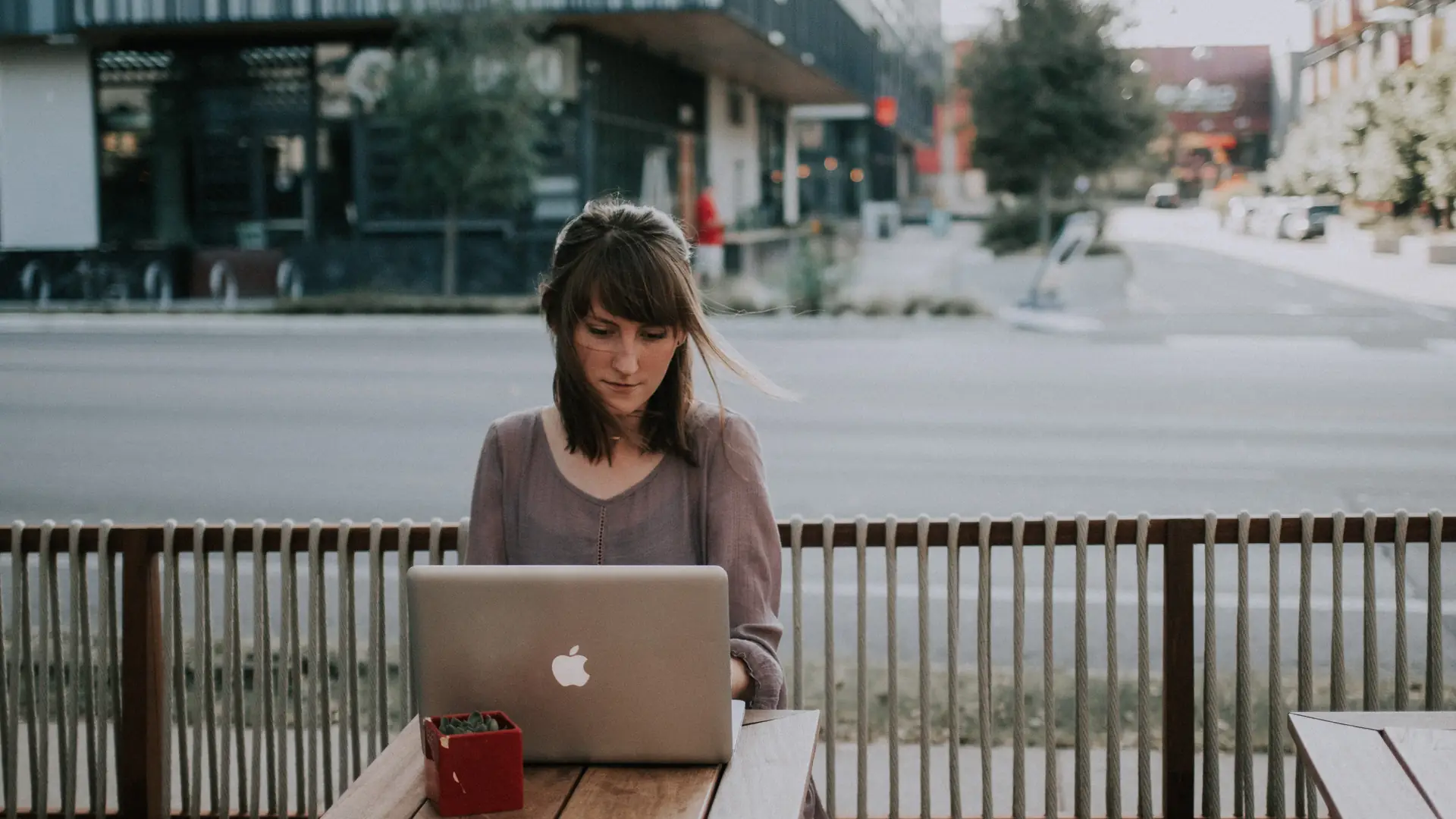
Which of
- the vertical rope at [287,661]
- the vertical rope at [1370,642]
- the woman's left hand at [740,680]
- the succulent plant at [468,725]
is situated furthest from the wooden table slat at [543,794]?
the vertical rope at [1370,642]

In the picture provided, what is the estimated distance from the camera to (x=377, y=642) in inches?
134

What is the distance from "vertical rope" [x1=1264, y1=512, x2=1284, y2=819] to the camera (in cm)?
328

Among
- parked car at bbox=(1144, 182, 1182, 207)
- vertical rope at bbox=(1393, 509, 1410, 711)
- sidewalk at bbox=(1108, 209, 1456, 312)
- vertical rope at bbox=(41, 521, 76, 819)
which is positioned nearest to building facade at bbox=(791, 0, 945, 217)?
parked car at bbox=(1144, 182, 1182, 207)

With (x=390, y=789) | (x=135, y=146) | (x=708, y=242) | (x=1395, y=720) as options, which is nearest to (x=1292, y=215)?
(x=1395, y=720)

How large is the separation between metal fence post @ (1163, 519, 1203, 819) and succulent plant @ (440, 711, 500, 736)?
6.15 ft

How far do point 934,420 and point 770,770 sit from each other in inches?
343

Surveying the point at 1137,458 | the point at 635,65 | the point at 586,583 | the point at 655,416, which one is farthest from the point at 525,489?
the point at 635,65

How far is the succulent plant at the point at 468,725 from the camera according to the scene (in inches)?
74.8

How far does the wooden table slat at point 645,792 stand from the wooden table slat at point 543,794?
0.01 meters

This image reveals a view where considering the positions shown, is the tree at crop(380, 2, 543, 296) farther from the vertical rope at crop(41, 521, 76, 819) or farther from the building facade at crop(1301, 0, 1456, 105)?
the vertical rope at crop(41, 521, 76, 819)

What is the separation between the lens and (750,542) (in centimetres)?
244

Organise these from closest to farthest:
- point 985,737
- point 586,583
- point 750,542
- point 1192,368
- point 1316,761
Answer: point 586,583, point 1316,761, point 750,542, point 985,737, point 1192,368

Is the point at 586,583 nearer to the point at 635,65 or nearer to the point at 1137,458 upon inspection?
the point at 1137,458

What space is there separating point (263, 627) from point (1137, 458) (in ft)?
22.2
